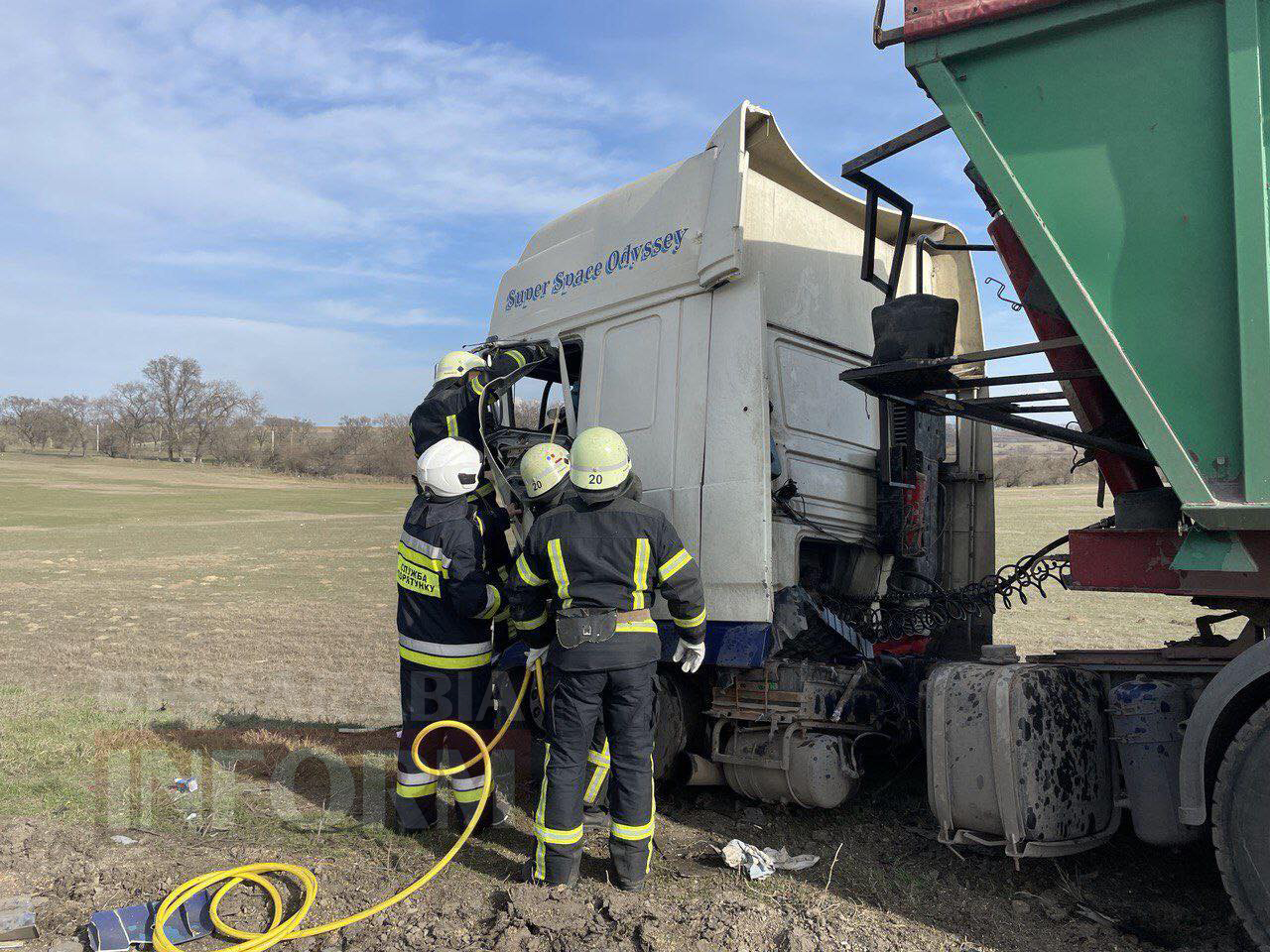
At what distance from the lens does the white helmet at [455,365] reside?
5.52 metres

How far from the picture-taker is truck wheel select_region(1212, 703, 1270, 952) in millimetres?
2801

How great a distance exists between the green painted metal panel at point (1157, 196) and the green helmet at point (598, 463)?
1.76 m

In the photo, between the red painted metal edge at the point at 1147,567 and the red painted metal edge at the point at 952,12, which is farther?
the red painted metal edge at the point at 952,12

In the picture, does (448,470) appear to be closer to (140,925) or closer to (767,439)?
(767,439)

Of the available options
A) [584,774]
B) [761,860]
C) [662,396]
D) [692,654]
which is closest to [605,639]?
[692,654]

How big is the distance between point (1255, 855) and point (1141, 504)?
113 centimetres

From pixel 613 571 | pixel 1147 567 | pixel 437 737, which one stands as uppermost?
pixel 1147 567

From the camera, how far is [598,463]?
152 inches

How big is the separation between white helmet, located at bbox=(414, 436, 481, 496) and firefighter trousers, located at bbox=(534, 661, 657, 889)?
1.15 m

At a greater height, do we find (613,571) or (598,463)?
(598,463)

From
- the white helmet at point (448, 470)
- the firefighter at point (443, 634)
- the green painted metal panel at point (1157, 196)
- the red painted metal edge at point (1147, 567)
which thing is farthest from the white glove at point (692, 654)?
the green painted metal panel at point (1157, 196)

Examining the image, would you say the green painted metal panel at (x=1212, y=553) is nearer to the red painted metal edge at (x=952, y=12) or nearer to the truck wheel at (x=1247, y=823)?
the truck wheel at (x=1247, y=823)

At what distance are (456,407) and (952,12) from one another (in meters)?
3.34

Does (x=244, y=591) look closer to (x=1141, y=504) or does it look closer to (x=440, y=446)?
(x=440, y=446)
